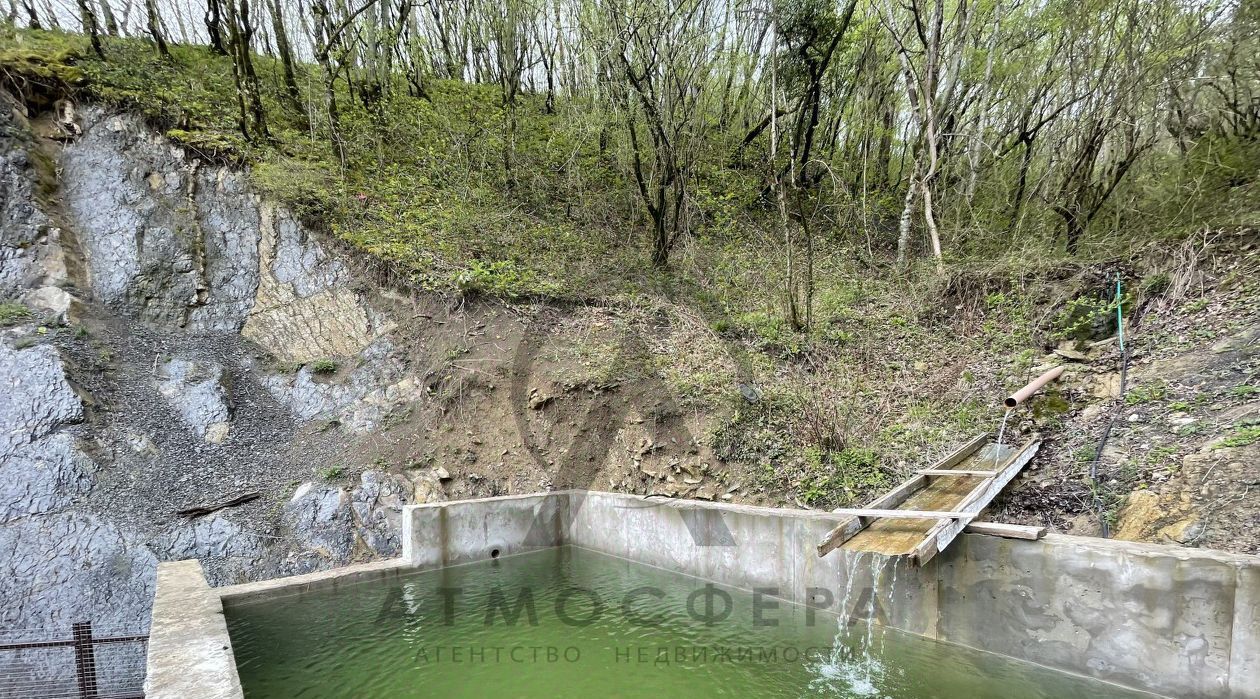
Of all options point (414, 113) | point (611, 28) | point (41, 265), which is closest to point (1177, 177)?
point (611, 28)

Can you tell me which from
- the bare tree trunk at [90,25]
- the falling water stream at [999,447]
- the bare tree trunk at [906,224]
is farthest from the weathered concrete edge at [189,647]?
the bare tree trunk at [90,25]

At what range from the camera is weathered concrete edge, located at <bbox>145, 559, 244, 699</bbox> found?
3.06 metres

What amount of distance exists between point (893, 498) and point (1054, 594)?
1.42m

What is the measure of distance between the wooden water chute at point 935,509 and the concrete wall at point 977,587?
11.4 inches

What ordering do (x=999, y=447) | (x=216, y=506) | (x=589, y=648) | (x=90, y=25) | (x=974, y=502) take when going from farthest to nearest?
(x=90, y=25)
(x=216, y=506)
(x=999, y=447)
(x=589, y=648)
(x=974, y=502)

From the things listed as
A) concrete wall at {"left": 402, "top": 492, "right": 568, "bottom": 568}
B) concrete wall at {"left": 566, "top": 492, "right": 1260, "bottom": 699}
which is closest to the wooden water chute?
concrete wall at {"left": 566, "top": 492, "right": 1260, "bottom": 699}

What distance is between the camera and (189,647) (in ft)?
11.7

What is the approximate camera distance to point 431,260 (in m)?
10.5

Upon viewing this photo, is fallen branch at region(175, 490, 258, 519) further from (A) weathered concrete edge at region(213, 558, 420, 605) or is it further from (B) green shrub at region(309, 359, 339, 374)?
(B) green shrub at region(309, 359, 339, 374)

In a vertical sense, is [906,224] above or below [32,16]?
below

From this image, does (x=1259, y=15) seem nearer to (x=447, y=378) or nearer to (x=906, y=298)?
(x=906, y=298)

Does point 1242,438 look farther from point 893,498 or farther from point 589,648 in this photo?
point 589,648

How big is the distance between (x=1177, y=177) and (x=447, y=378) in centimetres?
1269

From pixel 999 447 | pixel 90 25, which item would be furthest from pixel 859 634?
pixel 90 25
